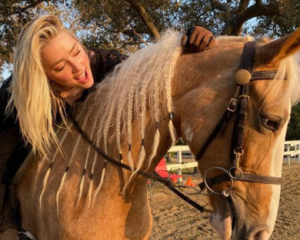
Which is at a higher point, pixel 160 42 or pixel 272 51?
pixel 160 42

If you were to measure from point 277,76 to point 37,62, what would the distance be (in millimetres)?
1317

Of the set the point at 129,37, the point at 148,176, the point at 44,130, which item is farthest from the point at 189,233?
the point at 129,37

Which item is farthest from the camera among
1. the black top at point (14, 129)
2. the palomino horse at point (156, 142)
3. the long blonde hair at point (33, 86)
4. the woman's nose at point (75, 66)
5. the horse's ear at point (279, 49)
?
the black top at point (14, 129)

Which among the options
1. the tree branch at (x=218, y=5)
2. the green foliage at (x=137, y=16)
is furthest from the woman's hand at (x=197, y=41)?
the tree branch at (x=218, y=5)

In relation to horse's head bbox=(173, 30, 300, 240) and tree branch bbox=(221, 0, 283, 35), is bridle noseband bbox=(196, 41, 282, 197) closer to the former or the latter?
horse's head bbox=(173, 30, 300, 240)

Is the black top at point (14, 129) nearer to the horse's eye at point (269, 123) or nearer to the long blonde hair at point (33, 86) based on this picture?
the long blonde hair at point (33, 86)

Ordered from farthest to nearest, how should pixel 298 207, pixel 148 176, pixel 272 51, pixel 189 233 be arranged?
pixel 298 207 < pixel 189 233 < pixel 148 176 < pixel 272 51

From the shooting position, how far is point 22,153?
2064 mm

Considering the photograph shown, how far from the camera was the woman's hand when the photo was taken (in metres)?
1.86

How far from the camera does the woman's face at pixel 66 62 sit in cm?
190

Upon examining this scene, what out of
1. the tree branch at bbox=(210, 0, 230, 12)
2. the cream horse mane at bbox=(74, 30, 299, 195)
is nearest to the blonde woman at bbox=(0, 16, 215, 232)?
the cream horse mane at bbox=(74, 30, 299, 195)

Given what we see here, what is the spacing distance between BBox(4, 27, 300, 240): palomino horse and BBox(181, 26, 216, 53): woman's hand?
0.04 meters

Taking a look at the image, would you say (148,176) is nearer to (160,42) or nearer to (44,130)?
(44,130)

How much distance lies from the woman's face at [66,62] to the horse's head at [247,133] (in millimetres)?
699
